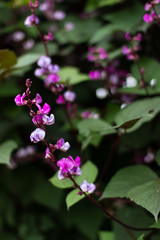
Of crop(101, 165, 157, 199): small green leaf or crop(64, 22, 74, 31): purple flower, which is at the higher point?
crop(64, 22, 74, 31): purple flower

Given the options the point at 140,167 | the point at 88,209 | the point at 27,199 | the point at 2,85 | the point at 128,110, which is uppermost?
the point at 2,85

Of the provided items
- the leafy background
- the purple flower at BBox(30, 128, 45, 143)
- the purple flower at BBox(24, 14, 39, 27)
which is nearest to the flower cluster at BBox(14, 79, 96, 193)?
the purple flower at BBox(30, 128, 45, 143)

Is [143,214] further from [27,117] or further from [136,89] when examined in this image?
[27,117]

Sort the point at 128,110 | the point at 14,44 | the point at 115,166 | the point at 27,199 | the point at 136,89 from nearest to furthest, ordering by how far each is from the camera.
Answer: the point at 128,110, the point at 136,89, the point at 115,166, the point at 27,199, the point at 14,44

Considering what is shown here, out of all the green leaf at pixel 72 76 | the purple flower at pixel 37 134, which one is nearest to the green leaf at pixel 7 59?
the green leaf at pixel 72 76

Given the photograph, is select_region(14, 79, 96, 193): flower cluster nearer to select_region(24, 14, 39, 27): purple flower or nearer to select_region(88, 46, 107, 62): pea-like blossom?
select_region(24, 14, 39, 27): purple flower

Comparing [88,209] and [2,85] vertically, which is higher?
[2,85]

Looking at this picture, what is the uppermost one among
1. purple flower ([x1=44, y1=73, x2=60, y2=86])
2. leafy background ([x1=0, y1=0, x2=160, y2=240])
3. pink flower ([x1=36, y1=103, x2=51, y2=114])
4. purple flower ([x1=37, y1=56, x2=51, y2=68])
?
purple flower ([x1=37, y1=56, x2=51, y2=68])

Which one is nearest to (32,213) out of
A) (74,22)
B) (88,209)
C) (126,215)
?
(88,209)
